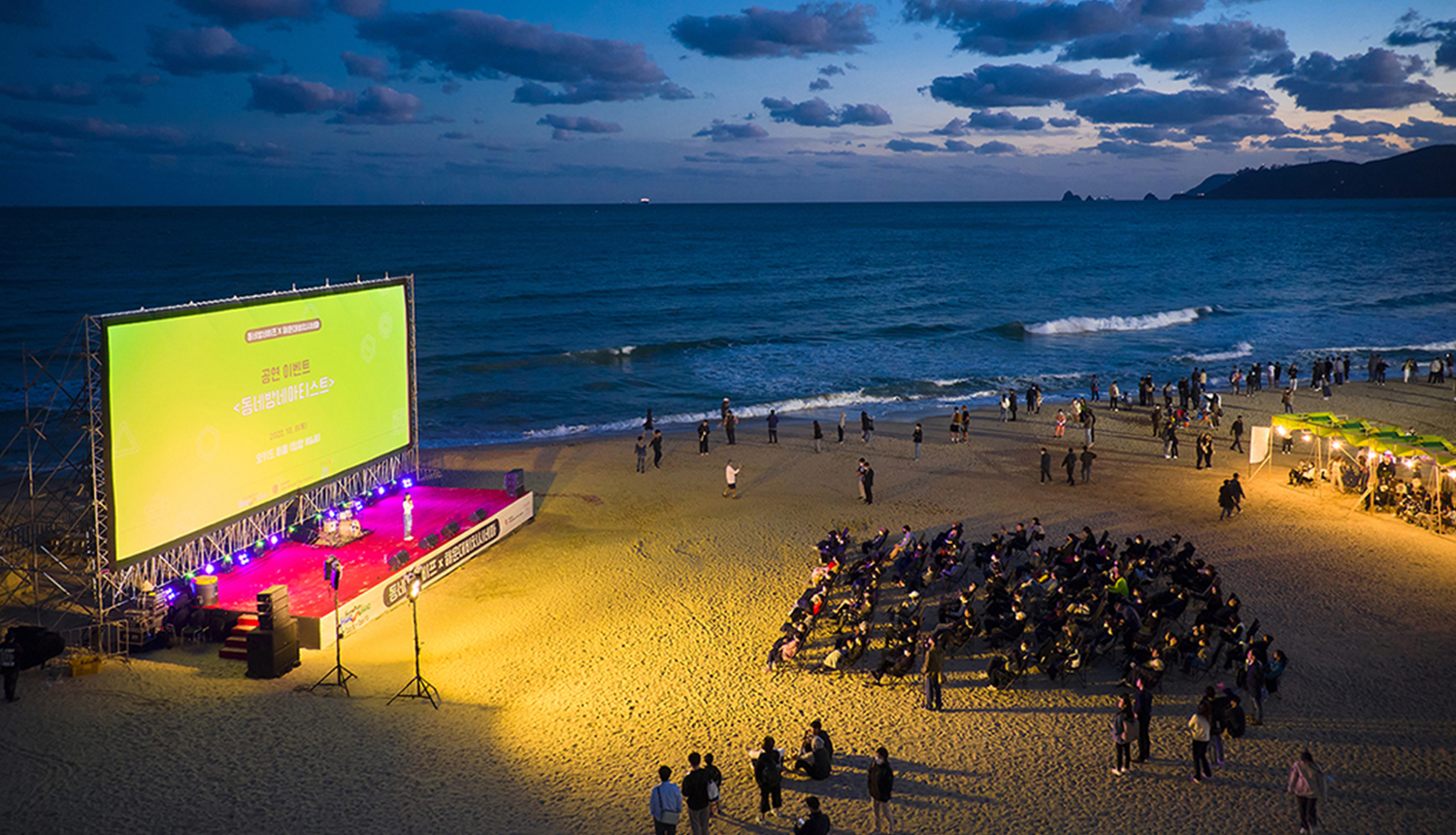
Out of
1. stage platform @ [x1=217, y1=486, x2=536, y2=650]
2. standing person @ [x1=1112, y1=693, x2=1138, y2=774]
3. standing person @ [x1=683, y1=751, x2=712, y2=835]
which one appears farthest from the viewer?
stage platform @ [x1=217, y1=486, x2=536, y2=650]

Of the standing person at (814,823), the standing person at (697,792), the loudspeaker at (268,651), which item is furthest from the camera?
the loudspeaker at (268,651)

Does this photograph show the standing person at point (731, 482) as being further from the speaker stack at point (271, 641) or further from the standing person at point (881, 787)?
the standing person at point (881, 787)

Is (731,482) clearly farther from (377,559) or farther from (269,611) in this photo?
(269,611)

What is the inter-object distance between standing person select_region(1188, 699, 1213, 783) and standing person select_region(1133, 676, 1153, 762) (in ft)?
1.83

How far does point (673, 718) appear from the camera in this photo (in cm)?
1362

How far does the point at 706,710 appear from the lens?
13828 millimetres

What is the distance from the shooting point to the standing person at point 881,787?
10.5 metres

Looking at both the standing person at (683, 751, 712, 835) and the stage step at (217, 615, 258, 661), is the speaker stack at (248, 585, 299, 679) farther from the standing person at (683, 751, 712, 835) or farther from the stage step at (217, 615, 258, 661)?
the standing person at (683, 751, 712, 835)

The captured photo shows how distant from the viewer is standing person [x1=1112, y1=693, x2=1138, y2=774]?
11695 mm

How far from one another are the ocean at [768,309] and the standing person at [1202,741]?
25.2m

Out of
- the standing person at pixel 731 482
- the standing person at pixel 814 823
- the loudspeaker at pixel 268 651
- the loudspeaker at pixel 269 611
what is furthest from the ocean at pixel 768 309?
the standing person at pixel 814 823

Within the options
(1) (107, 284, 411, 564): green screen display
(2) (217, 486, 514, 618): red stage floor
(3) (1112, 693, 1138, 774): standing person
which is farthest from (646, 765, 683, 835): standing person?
(1) (107, 284, 411, 564): green screen display

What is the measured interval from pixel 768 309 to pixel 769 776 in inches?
2294

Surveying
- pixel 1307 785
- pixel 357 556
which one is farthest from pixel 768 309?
pixel 1307 785
